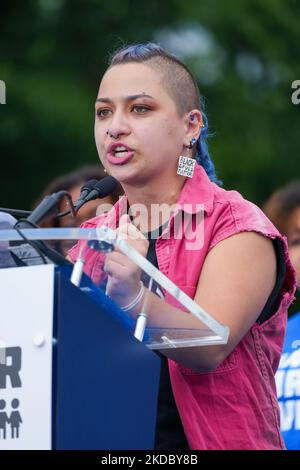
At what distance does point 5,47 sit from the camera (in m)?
12.6

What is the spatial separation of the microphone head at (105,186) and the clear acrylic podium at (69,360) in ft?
1.68

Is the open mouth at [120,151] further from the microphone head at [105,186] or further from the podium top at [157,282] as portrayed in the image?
the podium top at [157,282]

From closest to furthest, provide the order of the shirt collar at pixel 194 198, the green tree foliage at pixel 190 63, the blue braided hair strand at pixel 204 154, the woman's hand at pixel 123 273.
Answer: the woman's hand at pixel 123 273, the shirt collar at pixel 194 198, the blue braided hair strand at pixel 204 154, the green tree foliage at pixel 190 63

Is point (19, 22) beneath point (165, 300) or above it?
above

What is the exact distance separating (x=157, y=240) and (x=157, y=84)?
445mm

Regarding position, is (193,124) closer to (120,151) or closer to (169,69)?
(169,69)

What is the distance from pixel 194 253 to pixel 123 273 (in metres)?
0.51

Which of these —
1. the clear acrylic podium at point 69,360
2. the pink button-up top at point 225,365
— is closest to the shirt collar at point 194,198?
the pink button-up top at point 225,365

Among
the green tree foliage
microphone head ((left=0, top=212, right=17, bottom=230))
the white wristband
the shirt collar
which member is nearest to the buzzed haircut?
the shirt collar

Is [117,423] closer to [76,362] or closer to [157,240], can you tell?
[76,362]

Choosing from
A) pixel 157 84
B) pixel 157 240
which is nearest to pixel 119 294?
pixel 157 240

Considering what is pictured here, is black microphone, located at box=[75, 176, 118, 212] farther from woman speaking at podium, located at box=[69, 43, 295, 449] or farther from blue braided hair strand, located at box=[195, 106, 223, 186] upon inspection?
blue braided hair strand, located at box=[195, 106, 223, 186]

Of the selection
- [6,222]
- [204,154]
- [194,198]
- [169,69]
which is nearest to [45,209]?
[6,222]

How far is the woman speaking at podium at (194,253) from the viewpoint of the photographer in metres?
2.93
